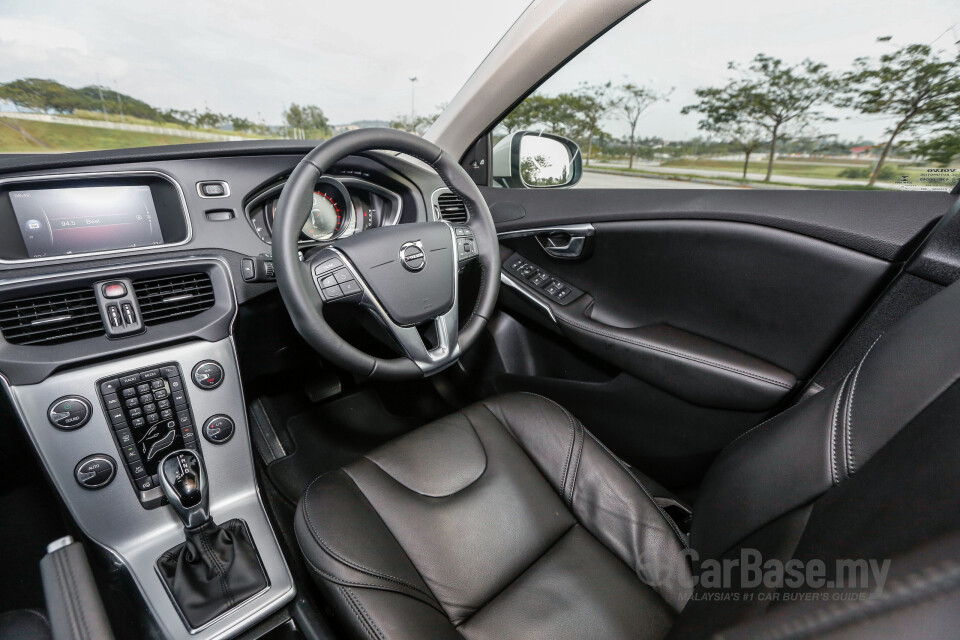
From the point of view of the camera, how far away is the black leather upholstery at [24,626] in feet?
3.32

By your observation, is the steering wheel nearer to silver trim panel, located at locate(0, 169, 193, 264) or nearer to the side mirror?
silver trim panel, located at locate(0, 169, 193, 264)

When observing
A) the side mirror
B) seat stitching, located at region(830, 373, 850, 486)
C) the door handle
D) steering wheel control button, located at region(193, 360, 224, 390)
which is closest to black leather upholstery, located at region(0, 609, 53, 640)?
steering wheel control button, located at region(193, 360, 224, 390)

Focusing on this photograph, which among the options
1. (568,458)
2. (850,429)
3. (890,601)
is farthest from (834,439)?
(568,458)

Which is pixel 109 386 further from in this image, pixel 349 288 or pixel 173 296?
pixel 349 288

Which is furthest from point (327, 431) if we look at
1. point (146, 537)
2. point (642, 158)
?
point (642, 158)

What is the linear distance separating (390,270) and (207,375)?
531 mm

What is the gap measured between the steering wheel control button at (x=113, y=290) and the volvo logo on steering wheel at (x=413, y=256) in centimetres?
61

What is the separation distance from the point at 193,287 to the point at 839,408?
1.33 meters

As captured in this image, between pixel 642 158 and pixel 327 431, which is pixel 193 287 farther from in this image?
pixel 642 158

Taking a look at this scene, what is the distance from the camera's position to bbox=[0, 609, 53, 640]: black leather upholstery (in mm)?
1012

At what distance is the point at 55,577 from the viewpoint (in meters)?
0.90

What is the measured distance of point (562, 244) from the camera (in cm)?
161

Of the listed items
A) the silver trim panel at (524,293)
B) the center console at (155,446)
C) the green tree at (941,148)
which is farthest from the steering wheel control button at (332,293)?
the green tree at (941,148)

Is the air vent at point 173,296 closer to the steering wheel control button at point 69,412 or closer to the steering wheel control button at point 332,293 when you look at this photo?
the steering wheel control button at point 69,412
